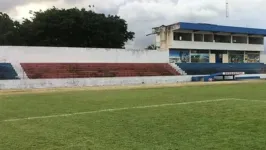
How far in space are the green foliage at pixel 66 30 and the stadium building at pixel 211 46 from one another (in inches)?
259

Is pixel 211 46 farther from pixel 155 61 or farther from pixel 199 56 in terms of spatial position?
pixel 155 61

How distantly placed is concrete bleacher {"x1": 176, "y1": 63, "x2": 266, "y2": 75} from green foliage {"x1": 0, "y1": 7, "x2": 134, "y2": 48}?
1145 centimetres

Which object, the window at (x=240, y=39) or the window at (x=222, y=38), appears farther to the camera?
the window at (x=240, y=39)

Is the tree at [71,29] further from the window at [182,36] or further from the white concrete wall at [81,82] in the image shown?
the white concrete wall at [81,82]

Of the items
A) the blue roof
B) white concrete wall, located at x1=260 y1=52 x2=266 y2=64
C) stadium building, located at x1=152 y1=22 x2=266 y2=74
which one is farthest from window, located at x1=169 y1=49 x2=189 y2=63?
white concrete wall, located at x1=260 y1=52 x2=266 y2=64

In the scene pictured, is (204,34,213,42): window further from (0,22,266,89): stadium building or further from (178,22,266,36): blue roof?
(178,22,266,36): blue roof

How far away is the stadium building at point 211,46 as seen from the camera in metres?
48.2

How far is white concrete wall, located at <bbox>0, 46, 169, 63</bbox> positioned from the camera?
35.4 meters

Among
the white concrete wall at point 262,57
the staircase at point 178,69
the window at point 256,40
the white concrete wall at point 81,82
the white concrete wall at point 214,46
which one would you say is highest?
the window at point 256,40

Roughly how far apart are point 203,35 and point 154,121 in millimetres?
43053

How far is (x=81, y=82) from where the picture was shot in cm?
3500

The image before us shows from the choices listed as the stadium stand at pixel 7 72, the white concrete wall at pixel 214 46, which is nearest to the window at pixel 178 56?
the white concrete wall at pixel 214 46

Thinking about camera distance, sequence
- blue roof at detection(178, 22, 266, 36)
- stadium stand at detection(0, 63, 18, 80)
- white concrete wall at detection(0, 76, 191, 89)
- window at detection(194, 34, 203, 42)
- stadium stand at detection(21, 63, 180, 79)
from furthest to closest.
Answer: window at detection(194, 34, 203, 42) → blue roof at detection(178, 22, 266, 36) → stadium stand at detection(21, 63, 180, 79) → stadium stand at detection(0, 63, 18, 80) → white concrete wall at detection(0, 76, 191, 89)

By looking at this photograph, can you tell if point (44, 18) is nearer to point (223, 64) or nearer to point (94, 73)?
point (94, 73)
